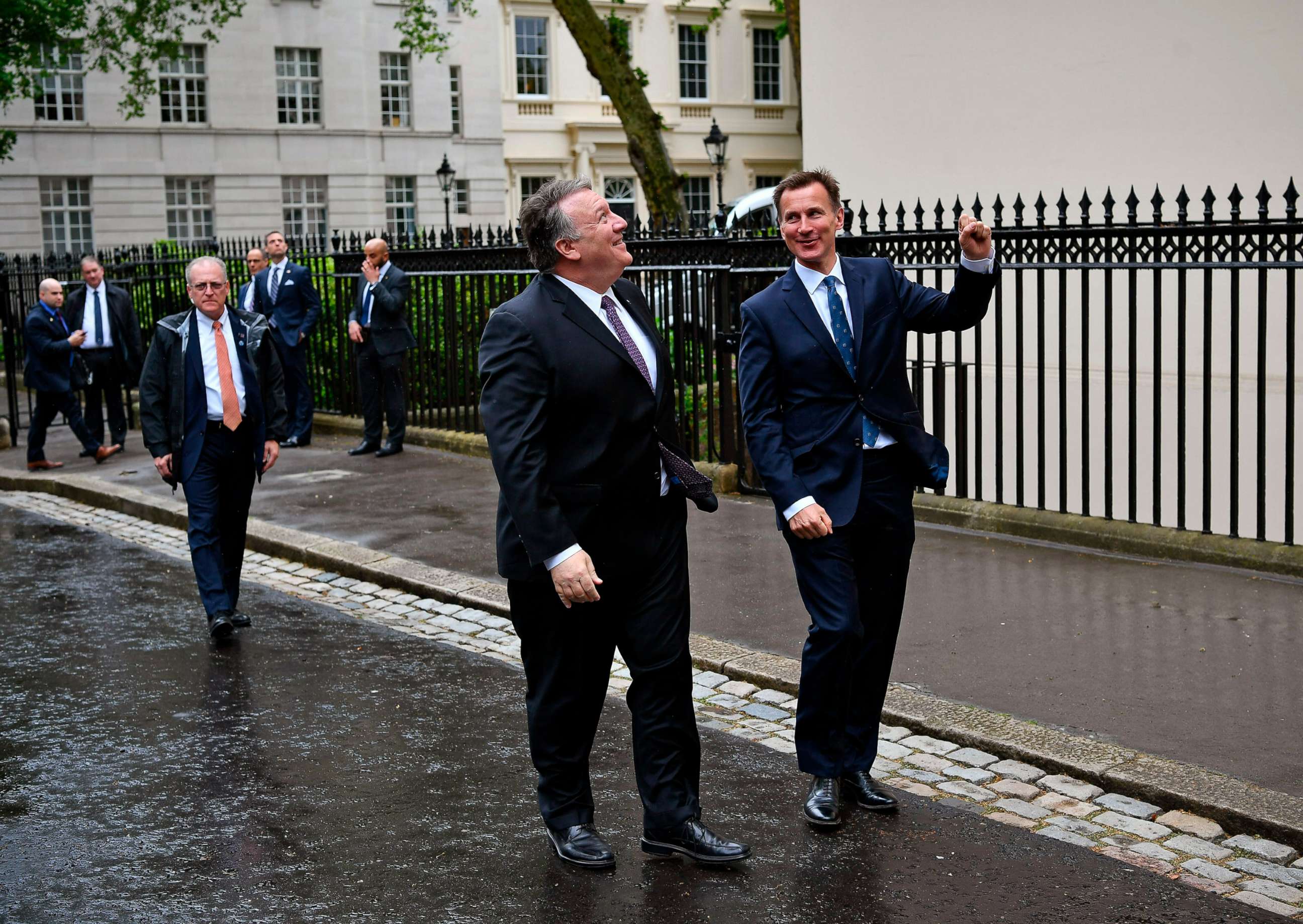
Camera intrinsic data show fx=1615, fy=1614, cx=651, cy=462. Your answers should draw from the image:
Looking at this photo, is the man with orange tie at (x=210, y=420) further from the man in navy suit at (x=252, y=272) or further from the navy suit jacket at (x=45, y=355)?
the man in navy suit at (x=252, y=272)

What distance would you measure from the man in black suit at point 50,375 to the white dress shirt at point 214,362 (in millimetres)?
6916

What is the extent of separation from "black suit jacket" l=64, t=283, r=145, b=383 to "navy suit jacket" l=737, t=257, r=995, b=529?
38.4ft

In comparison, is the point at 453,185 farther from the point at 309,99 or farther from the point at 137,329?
the point at 137,329

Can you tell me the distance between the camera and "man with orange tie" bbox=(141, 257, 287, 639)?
7.90 metres

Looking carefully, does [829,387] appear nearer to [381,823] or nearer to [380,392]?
[381,823]

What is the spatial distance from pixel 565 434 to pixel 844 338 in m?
0.98

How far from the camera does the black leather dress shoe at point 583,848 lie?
4539 mm

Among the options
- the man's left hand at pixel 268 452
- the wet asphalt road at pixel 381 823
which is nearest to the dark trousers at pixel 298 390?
the man's left hand at pixel 268 452

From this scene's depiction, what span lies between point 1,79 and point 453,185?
1949cm

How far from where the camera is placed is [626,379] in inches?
177

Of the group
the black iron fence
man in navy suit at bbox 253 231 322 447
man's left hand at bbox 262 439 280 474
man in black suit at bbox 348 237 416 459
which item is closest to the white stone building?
the black iron fence

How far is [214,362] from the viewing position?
7.99 meters

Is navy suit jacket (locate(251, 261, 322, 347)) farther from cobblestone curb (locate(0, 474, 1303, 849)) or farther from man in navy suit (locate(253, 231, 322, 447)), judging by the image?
cobblestone curb (locate(0, 474, 1303, 849))

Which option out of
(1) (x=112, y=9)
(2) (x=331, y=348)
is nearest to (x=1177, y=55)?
(2) (x=331, y=348)
